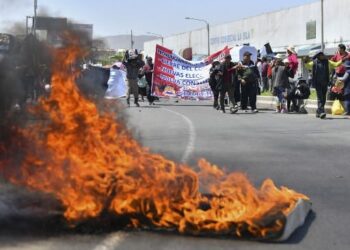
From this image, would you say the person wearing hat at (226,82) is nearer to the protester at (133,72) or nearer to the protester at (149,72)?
the protester at (133,72)

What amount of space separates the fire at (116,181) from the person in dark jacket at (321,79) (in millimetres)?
10695

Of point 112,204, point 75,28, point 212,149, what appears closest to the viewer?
point 112,204

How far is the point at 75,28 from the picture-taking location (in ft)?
19.3

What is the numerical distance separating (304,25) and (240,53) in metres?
21.2

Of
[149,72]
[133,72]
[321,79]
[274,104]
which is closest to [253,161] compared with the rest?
[321,79]

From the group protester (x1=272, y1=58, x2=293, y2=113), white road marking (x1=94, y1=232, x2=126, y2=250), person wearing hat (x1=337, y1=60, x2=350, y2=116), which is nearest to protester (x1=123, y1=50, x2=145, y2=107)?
protester (x1=272, y1=58, x2=293, y2=113)

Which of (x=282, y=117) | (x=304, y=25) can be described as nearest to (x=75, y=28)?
(x=282, y=117)

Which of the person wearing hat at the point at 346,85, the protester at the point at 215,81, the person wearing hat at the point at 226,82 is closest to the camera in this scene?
the person wearing hat at the point at 346,85

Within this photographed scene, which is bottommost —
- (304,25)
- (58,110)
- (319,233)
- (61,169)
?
(319,233)

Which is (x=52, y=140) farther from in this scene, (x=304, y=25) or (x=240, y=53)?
(x=304, y=25)

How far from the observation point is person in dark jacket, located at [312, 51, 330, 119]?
52.0 feet

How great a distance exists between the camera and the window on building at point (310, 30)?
47.9 meters

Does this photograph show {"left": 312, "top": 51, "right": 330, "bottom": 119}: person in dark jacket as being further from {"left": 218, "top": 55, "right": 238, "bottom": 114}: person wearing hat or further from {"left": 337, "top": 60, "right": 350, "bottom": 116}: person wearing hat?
{"left": 218, "top": 55, "right": 238, "bottom": 114}: person wearing hat

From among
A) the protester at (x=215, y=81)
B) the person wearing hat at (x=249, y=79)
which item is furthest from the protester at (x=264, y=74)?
the person wearing hat at (x=249, y=79)
